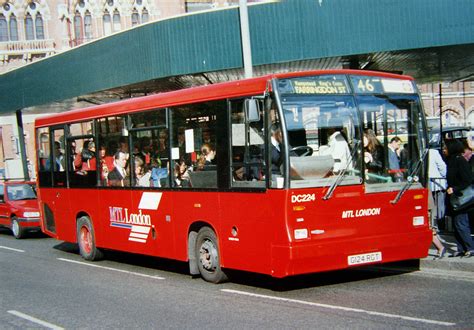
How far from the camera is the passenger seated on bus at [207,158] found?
9.53 m

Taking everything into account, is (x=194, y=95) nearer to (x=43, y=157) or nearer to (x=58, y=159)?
(x=58, y=159)

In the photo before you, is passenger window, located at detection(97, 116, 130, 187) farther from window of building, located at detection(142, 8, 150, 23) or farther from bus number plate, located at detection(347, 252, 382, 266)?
window of building, located at detection(142, 8, 150, 23)

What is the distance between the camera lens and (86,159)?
13266 millimetres

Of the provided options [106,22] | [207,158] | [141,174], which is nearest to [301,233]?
[207,158]

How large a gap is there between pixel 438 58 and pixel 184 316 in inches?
484

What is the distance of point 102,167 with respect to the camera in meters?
12.8

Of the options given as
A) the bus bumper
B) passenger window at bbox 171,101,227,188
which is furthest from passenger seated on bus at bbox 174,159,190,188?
the bus bumper

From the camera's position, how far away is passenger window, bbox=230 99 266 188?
337 inches

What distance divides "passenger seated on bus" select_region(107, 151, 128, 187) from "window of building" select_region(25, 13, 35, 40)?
45991mm

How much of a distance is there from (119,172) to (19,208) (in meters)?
9.18

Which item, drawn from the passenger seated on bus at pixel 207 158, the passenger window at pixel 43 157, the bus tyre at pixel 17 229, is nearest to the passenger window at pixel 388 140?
the passenger seated on bus at pixel 207 158

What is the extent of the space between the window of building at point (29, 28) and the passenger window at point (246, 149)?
163 feet

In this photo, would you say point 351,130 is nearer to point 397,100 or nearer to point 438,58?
point 397,100

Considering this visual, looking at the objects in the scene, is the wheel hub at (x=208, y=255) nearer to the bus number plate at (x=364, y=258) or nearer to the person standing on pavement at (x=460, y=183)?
the bus number plate at (x=364, y=258)
